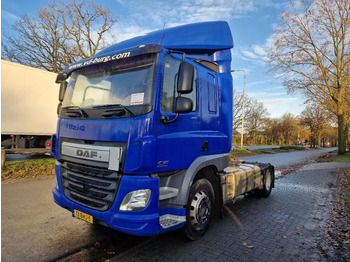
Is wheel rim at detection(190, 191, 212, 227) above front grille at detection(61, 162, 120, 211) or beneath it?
beneath

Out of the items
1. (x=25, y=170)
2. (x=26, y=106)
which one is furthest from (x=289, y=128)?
(x=25, y=170)

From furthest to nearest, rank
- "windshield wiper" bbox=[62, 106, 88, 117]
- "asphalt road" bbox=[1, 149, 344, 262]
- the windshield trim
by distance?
1. "windshield wiper" bbox=[62, 106, 88, 117]
2. "asphalt road" bbox=[1, 149, 344, 262]
3. the windshield trim

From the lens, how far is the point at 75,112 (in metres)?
3.51

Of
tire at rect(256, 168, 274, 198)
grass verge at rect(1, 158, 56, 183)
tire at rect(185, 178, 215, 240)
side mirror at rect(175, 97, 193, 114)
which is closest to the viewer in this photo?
side mirror at rect(175, 97, 193, 114)

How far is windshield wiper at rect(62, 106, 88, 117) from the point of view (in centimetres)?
340

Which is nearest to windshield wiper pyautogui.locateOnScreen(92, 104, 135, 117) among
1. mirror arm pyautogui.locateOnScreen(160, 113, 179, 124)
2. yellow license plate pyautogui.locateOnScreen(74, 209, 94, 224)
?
mirror arm pyautogui.locateOnScreen(160, 113, 179, 124)

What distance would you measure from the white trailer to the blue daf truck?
25.1 ft

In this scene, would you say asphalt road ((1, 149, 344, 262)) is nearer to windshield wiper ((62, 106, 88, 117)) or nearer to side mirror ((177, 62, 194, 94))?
windshield wiper ((62, 106, 88, 117))

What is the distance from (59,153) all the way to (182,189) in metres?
2.04

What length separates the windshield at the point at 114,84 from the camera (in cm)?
305

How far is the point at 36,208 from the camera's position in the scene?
5.04m

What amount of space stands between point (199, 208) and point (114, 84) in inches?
89.8

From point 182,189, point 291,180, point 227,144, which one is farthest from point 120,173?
point 291,180

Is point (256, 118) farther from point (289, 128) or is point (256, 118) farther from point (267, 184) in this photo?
point (267, 184)
